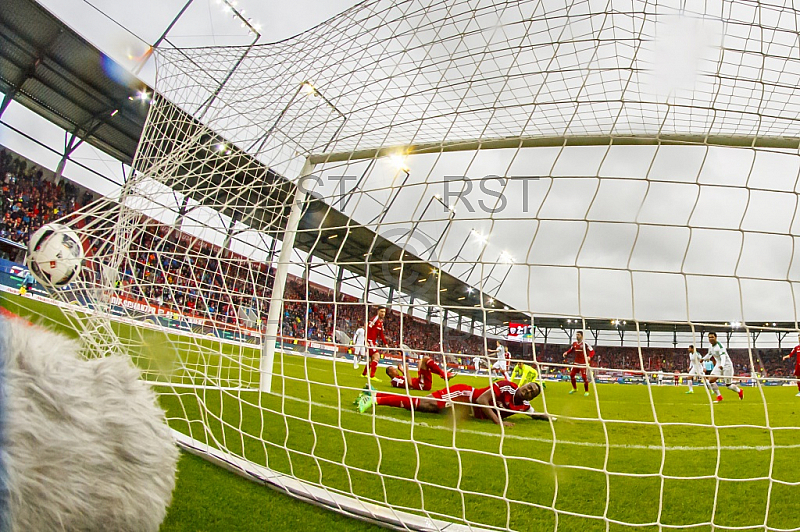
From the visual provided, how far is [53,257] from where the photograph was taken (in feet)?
9.19

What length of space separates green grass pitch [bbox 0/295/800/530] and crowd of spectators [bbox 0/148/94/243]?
37.2 ft

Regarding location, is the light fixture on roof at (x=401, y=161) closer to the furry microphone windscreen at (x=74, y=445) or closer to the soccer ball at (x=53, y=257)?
the furry microphone windscreen at (x=74, y=445)

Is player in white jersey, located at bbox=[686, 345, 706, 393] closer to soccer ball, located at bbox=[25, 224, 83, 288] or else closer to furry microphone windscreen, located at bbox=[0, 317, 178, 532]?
furry microphone windscreen, located at bbox=[0, 317, 178, 532]

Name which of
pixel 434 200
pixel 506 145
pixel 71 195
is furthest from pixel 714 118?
pixel 71 195

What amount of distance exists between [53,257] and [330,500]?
7.98ft

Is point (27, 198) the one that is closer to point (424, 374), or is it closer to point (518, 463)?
point (424, 374)

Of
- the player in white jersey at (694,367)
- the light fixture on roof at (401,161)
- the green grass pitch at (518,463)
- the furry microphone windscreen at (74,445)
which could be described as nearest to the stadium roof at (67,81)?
the green grass pitch at (518,463)

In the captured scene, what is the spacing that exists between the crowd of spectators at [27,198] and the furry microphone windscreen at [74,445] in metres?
13.5

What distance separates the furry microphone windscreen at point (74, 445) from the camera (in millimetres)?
641

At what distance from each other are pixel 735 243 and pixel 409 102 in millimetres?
1694

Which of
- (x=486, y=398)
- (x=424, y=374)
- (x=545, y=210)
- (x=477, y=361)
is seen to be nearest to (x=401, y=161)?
(x=545, y=210)

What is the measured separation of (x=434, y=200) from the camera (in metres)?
2.15

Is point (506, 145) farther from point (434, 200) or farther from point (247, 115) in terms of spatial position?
point (247, 115)

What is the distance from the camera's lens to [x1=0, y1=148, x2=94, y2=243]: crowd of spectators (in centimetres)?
1161
